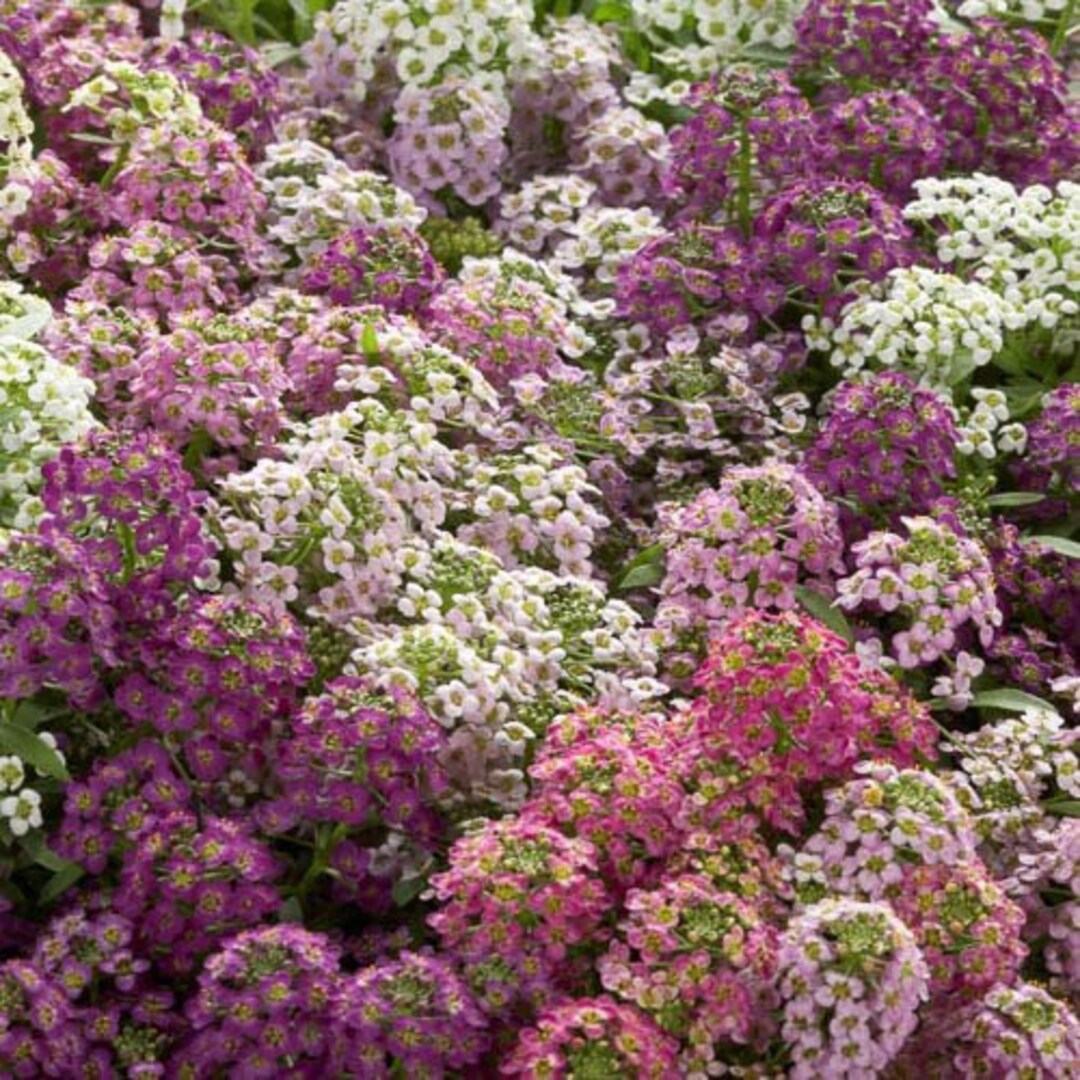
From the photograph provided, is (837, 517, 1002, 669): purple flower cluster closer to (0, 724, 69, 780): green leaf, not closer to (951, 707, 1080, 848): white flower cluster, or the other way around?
(951, 707, 1080, 848): white flower cluster

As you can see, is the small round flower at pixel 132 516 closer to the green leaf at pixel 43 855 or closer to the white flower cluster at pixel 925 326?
the green leaf at pixel 43 855

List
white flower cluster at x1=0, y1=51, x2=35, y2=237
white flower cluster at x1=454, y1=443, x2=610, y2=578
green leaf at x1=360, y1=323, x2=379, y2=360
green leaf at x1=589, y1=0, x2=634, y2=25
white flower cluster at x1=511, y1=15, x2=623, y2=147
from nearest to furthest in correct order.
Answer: white flower cluster at x1=454, y1=443, x2=610, y2=578 → green leaf at x1=360, y1=323, x2=379, y2=360 → white flower cluster at x1=0, y1=51, x2=35, y2=237 → white flower cluster at x1=511, y1=15, x2=623, y2=147 → green leaf at x1=589, y1=0, x2=634, y2=25

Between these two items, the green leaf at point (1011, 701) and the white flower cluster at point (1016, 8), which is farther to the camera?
the white flower cluster at point (1016, 8)

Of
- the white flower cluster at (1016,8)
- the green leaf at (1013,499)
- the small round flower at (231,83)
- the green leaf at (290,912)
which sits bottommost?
the green leaf at (290,912)

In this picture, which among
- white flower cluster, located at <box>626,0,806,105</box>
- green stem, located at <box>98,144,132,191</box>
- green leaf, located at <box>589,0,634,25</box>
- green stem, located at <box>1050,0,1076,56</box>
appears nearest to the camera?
green stem, located at <box>98,144,132,191</box>

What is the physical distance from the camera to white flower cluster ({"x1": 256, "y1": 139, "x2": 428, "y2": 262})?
4598 millimetres

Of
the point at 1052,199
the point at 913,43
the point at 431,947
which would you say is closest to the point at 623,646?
the point at 431,947

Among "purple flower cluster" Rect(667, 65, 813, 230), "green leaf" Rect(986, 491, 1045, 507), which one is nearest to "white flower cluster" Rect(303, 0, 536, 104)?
"purple flower cluster" Rect(667, 65, 813, 230)

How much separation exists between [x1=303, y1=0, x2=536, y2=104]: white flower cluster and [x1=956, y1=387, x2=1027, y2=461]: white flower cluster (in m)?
1.46

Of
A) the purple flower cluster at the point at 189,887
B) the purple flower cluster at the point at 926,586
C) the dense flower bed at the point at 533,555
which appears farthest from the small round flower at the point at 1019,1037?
the purple flower cluster at the point at 189,887

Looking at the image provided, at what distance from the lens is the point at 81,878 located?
136 inches

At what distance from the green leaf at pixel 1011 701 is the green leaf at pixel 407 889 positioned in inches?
39.7

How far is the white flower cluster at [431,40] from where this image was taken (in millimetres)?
5078

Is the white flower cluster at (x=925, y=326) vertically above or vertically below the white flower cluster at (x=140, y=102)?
below
